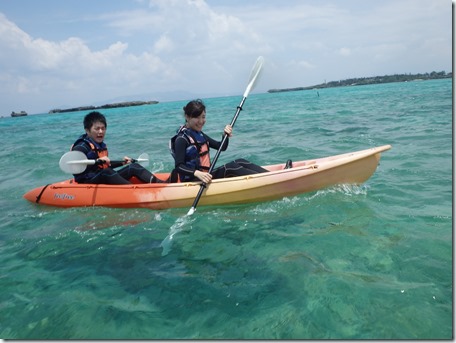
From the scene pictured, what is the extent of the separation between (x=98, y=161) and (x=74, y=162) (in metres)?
0.33

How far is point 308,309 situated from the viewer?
2734 millimetres

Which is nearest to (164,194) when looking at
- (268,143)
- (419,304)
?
(419,304)

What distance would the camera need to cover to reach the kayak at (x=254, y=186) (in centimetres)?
495

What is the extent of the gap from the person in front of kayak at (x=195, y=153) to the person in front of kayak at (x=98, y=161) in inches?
35.9

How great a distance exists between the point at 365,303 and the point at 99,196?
13.4 ft

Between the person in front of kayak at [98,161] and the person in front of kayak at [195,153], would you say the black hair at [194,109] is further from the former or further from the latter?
the person in front of kayak at [98,161]

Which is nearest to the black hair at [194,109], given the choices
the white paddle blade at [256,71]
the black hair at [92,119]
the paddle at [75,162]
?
the black hair at [92,119]

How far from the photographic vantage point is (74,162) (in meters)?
5.47

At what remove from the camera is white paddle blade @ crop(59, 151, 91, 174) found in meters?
5.43

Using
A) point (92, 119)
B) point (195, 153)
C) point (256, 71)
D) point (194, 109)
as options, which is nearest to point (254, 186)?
point (195, 153)

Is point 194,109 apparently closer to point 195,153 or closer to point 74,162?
point 195,153

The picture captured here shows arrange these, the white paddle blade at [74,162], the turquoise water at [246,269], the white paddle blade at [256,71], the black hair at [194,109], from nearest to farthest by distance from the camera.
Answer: the turquoise water at [246,269] → the black hair at [194,109] → the white paddle blade at [74,162] → the white paddle blade at [256,71]

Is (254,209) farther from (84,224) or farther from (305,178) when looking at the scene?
(84,224)

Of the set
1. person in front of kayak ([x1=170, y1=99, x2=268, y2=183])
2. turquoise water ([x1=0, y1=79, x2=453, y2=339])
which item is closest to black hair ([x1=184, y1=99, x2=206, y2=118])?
person in front of kayak ([x1=170, y1=99, x2=268, y2=183])
